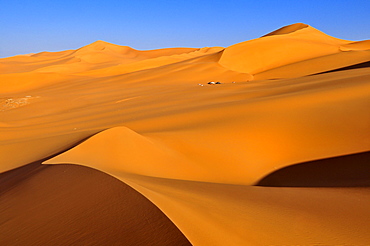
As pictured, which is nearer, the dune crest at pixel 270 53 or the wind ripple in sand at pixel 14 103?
the wind ripple in sand at pixel 14 103

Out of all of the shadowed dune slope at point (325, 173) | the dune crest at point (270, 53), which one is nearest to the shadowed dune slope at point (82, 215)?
the shadowed dune slope at point (325, 173)

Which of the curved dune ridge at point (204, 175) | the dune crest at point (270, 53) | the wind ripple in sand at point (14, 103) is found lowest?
the curved dune ridge at point (204, 175)

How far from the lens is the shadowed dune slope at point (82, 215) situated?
2.87 meters

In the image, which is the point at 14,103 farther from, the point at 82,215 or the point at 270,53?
the point at 270,53

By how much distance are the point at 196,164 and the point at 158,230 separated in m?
4.10

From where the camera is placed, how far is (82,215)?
3.35 m

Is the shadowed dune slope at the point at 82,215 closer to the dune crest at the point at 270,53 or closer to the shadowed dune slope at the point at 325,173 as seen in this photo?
the shadowed dune slope at the point at 325,173

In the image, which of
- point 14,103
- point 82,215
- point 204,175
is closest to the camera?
point 82,215

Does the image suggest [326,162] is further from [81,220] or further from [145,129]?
[81,220]

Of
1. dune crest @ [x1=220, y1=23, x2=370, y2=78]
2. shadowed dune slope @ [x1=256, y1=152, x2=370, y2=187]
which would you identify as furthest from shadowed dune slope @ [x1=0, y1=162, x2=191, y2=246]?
dune crest @ [x1=220, y1=23, x2=370, y2=78]

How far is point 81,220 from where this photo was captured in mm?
3252

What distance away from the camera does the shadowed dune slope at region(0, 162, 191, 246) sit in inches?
113

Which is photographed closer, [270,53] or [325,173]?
[325,173]

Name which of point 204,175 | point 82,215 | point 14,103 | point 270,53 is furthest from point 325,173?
point 270,53
